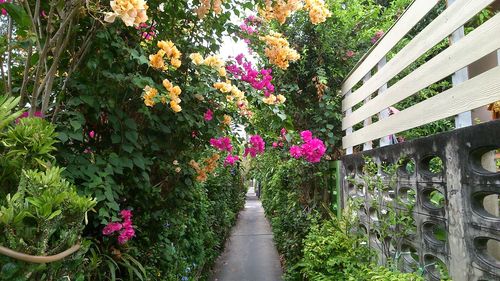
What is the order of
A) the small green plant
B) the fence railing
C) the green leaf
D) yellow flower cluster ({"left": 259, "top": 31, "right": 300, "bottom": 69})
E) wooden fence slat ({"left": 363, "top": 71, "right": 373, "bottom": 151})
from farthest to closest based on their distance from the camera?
wooden fence slat ({"left": 363, "top": 71, "right": 373, "bottom": 151})
yellow flower cluster ({"left": 259, "top": 31, "right": 300, "bottom": 69})
the small green plant
the fence railing
the green leaf

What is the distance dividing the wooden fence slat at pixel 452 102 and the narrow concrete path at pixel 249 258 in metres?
3.89

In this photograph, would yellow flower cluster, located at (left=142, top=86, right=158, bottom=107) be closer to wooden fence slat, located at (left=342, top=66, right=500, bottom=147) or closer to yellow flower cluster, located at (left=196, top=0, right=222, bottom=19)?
yellow flower cluster, located at (left=196, top=0, right=222, bottom=19)

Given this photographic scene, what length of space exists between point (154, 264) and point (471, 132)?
246cm

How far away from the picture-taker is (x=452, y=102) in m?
2.07

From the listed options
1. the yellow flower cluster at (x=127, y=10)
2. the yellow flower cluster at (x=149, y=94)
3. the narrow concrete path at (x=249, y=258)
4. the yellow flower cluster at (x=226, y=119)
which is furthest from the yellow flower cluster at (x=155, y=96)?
the narrow concrete path at (x=249, y=258)

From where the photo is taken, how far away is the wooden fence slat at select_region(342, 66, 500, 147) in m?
1.72

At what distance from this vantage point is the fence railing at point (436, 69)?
1.78m

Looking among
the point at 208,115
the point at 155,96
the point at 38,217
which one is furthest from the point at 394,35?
the point at 38,217

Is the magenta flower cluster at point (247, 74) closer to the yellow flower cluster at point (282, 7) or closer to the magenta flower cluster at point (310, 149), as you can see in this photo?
the yellow flower cluster at point (282, 7)


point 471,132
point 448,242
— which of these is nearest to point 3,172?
point 471,132

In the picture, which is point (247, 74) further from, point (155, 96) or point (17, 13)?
point (17, 13)

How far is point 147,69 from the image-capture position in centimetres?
236

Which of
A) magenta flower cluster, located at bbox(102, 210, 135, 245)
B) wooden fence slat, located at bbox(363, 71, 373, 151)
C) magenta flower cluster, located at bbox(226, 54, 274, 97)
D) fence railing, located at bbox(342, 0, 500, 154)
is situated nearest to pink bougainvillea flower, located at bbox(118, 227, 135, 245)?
magenta flower cluster, located at bbox(102, 210, 135, 245)

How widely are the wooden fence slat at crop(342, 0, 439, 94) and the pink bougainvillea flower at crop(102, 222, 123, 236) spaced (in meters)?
2.37
